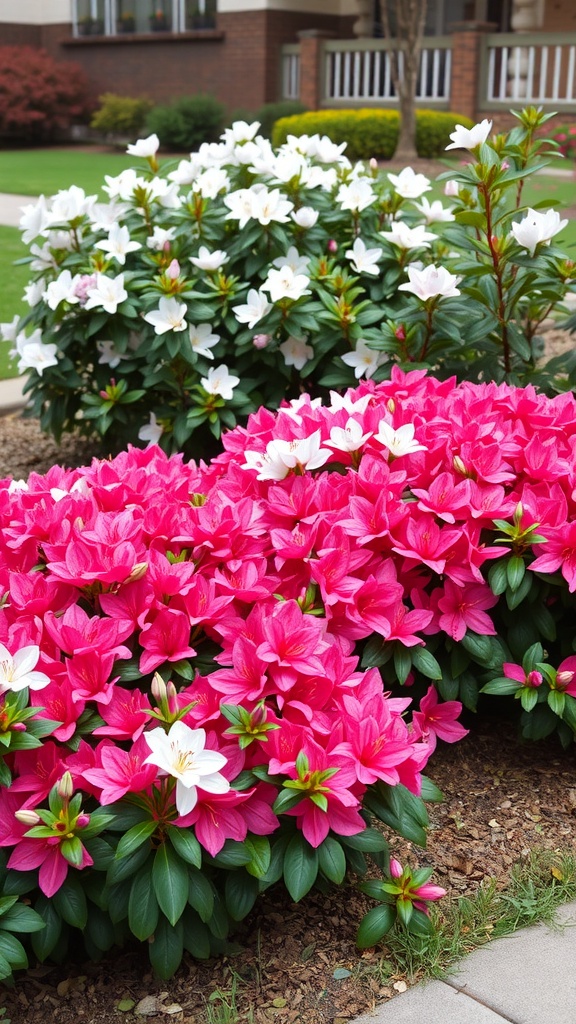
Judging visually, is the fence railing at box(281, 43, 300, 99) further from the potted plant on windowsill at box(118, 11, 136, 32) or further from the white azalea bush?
the white azalea bush

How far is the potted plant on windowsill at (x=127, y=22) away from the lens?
24594 millimetres

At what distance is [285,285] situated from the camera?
3924mm

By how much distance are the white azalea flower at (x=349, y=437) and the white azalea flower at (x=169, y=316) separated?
1462mm

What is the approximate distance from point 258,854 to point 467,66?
2018cm

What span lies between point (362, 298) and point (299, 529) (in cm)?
212

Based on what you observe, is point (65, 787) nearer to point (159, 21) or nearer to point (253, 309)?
point (253, 309)

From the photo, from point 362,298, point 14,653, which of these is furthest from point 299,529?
point 362,298

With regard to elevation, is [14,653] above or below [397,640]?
above

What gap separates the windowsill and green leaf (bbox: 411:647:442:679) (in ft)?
73.6

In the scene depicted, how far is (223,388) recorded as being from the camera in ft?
13.4

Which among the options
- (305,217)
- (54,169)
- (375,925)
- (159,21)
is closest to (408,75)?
(54,169)

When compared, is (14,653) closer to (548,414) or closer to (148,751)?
(148,751)

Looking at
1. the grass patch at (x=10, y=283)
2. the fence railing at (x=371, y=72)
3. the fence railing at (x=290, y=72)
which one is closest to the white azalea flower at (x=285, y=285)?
the grass patch at (x=10, y=283)

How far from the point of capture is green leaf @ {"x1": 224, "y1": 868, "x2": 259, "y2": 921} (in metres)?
1.93
